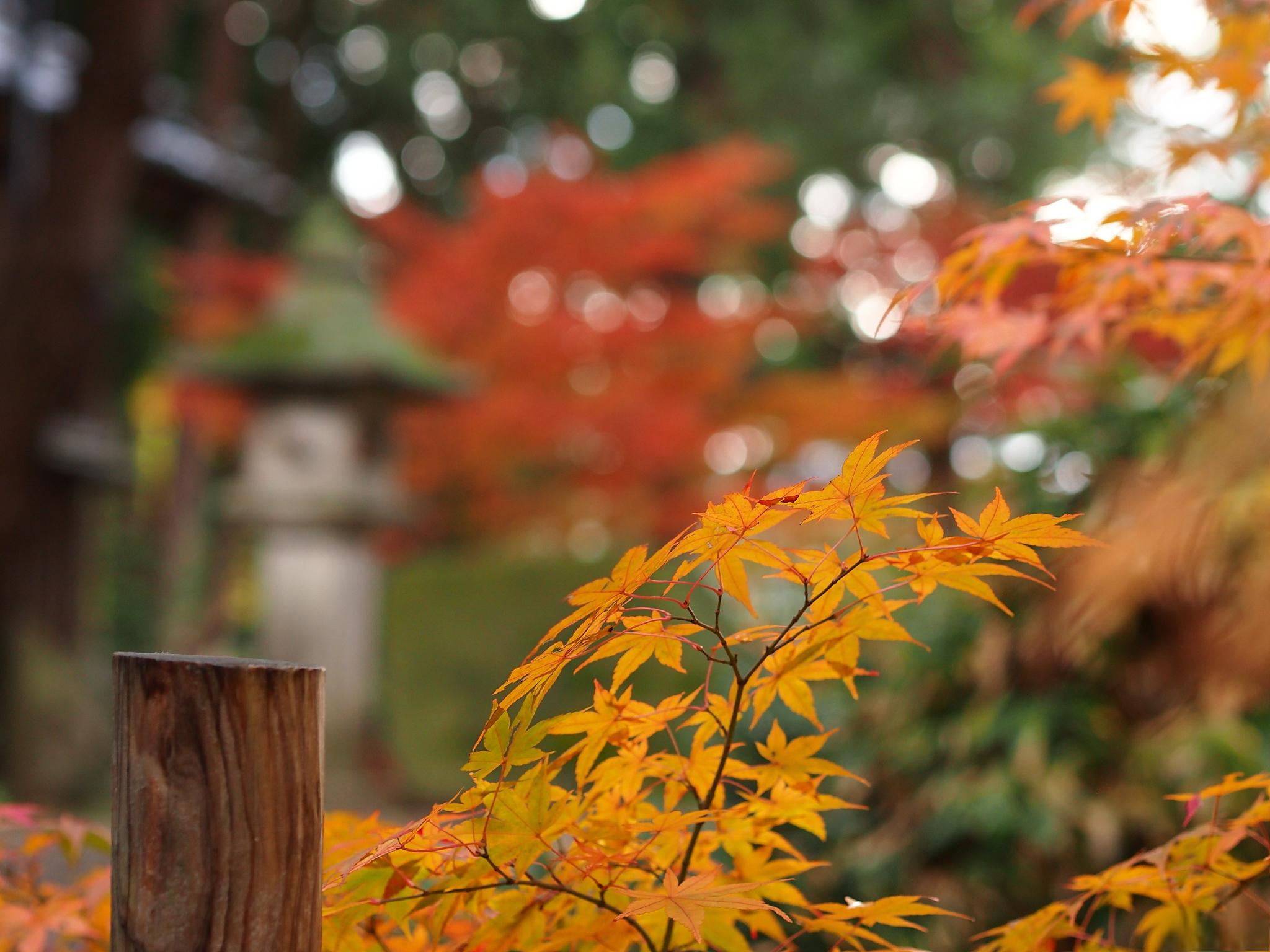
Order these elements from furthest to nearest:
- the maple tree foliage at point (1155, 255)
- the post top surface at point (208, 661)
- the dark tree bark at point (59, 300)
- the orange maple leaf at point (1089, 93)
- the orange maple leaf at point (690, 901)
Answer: the dark tree bark at point (59, 300) < the orange maple leaf at point (1089, 93) < the maple tree foliage at point (1155, 255) < the post top surface at point (208, 661) < the orange maple leaf at point (690, 901)

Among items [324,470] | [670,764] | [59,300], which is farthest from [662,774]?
[59,300]

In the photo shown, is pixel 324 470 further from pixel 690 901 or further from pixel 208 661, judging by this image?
pixel 690 901

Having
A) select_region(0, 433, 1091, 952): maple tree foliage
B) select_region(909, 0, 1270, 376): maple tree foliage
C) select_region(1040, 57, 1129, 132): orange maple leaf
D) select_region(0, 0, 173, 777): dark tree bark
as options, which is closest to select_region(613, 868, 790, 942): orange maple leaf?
select_region(0, 433, 1091, 952): maple tree foliage

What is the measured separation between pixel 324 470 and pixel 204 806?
609cm

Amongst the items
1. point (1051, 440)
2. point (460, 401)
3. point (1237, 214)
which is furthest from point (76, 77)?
point (1237, 214)

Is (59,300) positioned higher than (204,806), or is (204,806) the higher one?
(59,300)

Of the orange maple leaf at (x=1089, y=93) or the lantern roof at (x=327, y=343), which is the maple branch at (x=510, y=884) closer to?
the orange maple leaf at (x=1089, y=93)

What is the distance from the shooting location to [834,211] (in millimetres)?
12250

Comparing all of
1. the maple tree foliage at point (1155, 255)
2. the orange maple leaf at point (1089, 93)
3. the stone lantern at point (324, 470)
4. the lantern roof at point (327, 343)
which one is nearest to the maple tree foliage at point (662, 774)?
the maple tree foliage at point (1155, 255)

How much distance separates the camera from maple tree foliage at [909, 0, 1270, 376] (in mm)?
1244

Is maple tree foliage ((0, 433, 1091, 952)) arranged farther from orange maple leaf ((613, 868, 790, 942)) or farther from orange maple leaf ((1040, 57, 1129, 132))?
orange maple leaf ((1040, 57, 1129, 132))

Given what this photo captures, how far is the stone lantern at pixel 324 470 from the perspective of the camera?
670 centimetres

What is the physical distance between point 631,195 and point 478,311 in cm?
151

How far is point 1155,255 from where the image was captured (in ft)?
4.41
